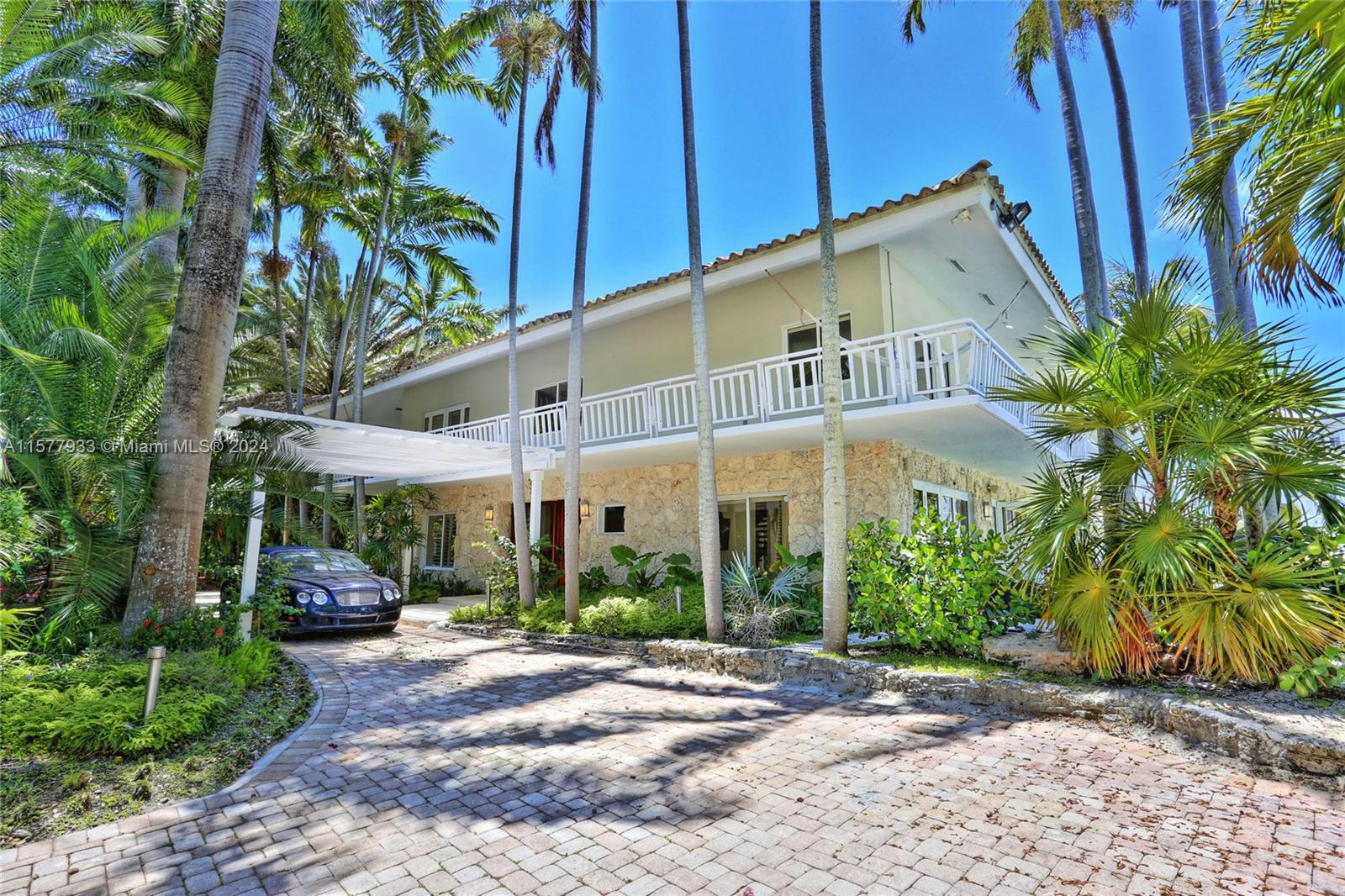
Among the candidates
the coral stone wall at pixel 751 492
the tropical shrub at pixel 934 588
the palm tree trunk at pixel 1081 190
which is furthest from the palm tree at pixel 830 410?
the palm tree trunk at pixel 1081 190

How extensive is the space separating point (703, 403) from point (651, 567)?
5.37m

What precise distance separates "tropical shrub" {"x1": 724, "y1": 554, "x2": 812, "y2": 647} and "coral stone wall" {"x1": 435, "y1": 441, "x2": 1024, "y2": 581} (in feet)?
4.23

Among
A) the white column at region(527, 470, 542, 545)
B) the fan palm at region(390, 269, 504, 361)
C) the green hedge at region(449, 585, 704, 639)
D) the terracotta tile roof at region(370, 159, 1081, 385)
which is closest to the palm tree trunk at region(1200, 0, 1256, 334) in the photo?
the terracotta tile roof at region(370, 159, 1081, 385)

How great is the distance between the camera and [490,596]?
11.8 meters

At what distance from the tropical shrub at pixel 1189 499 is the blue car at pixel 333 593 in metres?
9.30

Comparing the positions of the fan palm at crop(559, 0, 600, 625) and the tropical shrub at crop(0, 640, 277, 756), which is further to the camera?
the fan palm at crop(559, 0, 600, 625)

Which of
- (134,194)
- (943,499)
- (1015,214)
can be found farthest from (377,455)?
(1015,214)

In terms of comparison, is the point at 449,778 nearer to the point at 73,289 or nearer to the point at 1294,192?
the point at 1294,192

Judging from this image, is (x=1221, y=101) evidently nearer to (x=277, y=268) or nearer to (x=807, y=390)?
(x=807, y=390)

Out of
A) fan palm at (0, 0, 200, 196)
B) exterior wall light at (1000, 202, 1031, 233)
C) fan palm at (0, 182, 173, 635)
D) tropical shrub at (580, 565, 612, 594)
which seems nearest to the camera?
fan palm at (0, 182, 173, 635)

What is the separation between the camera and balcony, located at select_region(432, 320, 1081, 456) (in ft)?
27.1

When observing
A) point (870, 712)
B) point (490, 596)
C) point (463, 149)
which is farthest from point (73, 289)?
point (463, 149)

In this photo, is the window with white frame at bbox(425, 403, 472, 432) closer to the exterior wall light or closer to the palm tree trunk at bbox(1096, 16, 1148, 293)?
the exterior wall light

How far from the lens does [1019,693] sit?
5.73m
